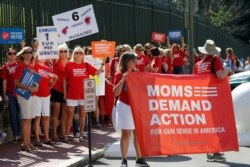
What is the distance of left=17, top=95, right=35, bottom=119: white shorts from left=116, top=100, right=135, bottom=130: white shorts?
8.57 ft

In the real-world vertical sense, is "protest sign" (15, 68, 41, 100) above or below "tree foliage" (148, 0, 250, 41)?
below

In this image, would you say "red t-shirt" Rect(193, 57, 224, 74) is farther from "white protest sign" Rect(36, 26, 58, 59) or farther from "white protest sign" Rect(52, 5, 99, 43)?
"white protest sign" Rect(52, 5, 99, 43)

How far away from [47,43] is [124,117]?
149 inches

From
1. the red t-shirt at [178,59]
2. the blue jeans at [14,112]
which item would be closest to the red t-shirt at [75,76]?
the blue jeans at [14,112]

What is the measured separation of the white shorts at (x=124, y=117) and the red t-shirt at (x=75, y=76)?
137 inches

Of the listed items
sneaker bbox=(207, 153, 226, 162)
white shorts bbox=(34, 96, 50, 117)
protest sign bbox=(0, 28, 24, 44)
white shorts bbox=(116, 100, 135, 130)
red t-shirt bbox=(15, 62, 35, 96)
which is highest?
protest sign bbox=(0, 28, 24, 44)

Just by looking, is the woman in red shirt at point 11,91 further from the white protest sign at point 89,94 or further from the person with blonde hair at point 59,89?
the white protest sign at point 89,94

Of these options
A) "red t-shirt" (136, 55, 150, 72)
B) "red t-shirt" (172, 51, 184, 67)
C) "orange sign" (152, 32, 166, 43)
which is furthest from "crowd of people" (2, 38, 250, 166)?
"orange sign" (152, 32, 166, 43)

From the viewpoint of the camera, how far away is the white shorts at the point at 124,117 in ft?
34.5

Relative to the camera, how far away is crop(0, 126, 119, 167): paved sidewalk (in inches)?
445

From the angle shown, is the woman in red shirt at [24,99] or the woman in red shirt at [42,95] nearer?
the woman in red shirt at [24,99]

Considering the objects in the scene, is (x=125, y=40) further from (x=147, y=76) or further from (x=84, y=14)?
(x=147, y=76)

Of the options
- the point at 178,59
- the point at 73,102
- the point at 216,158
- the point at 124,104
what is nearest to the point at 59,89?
the point at 73,102

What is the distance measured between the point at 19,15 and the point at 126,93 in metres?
5.48
